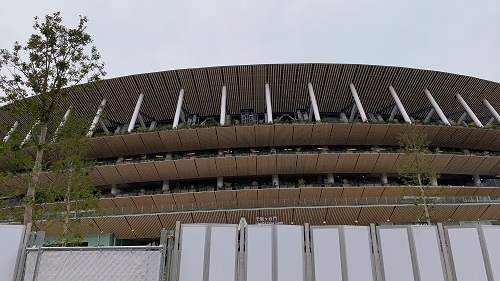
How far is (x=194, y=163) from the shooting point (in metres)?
36.1

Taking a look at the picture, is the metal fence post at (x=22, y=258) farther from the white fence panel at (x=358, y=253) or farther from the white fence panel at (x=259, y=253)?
the white fence panel at (x=358, y=253)

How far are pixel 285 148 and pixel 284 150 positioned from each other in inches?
98.1

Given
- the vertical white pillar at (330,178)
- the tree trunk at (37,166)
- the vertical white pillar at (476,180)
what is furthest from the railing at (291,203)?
the tree trunk at (37,166)

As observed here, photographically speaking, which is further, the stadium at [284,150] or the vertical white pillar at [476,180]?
the vertical white pillar at [476,180]

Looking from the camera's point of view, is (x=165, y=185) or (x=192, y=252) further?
(x=165, y=185)

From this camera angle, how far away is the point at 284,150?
37.6m

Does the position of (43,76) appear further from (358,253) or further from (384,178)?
(384,178)

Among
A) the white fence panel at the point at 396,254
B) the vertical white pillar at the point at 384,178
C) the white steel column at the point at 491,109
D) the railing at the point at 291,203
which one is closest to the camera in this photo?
the white fence panel at the point at 396,254

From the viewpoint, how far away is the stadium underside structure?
33.3 meters

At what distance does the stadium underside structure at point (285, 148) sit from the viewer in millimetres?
33281

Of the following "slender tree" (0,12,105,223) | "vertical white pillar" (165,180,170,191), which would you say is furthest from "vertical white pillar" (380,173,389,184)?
"slender tree" (0,12,105,223)

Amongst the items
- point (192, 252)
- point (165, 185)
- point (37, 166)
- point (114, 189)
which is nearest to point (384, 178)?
point (165, 185)

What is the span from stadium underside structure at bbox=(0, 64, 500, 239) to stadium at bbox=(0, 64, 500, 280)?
0.44 ft

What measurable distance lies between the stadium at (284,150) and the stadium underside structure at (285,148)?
0.13 meters
